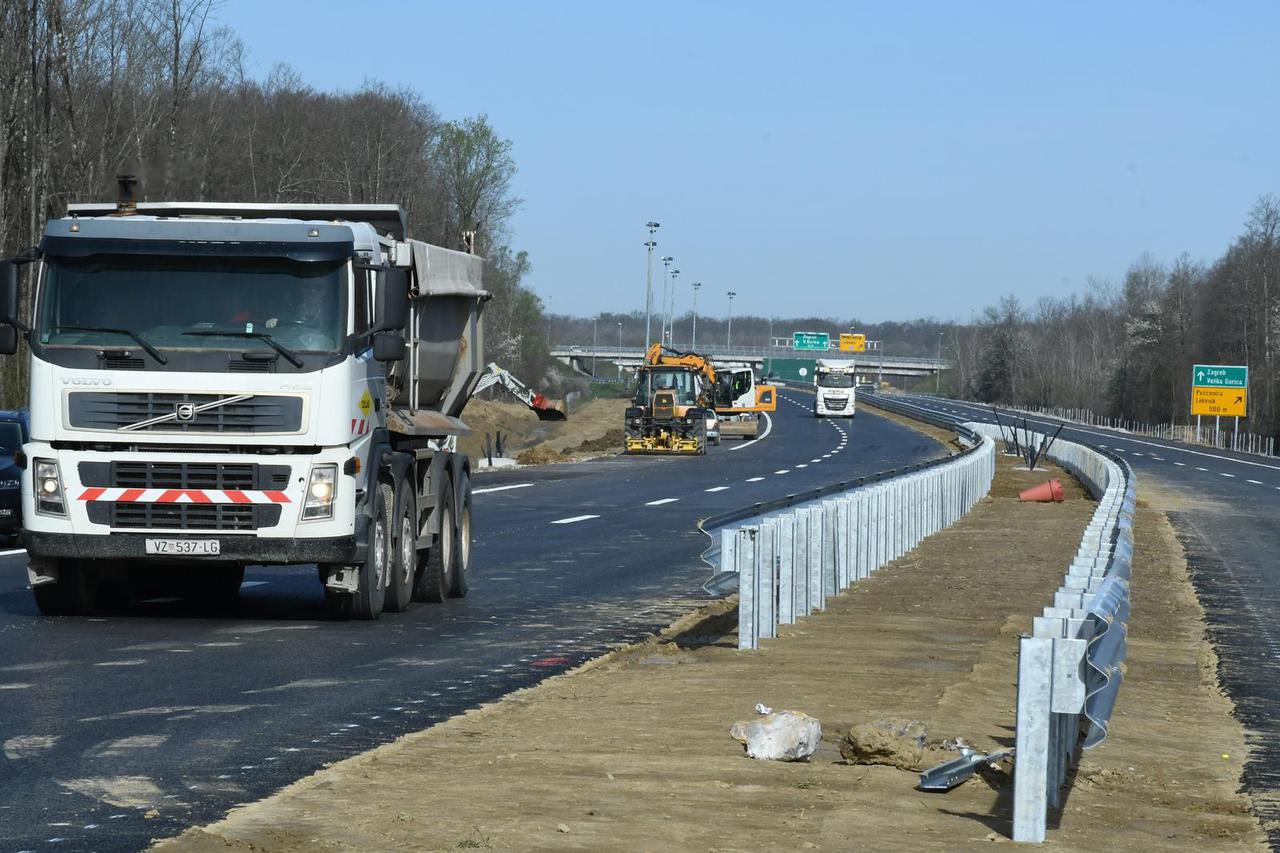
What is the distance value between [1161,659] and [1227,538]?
16875 millimetres

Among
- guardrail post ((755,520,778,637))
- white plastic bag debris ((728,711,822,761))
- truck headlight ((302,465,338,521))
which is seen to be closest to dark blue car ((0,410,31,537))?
truck headlight ((302,465,338,521))

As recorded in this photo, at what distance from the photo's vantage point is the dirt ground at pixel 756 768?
22.5 feet

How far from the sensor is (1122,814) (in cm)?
754

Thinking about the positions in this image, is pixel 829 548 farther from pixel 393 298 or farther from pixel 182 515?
pixel 182 515

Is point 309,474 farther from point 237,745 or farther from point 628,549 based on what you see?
point 628,549

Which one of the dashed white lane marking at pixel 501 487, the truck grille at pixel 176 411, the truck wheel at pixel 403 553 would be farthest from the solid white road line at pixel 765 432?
the truck grille at pixel 176 411

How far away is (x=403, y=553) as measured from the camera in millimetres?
15078

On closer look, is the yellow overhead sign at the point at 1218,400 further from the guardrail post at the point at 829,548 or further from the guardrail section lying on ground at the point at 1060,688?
the guardrail section lying on ground at the point at 1060,688

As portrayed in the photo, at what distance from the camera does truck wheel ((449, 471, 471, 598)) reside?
1675 cm

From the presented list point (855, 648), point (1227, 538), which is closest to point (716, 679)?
point (855, 648)

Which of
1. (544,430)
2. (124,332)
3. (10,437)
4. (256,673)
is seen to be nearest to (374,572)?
(124,332)

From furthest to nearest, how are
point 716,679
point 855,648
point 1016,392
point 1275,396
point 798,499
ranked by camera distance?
point 1016,392
point 1275,396
point 798,499
point 855,648
point 716,679

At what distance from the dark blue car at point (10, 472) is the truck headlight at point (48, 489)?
7048mm

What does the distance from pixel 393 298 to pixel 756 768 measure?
6.44m
